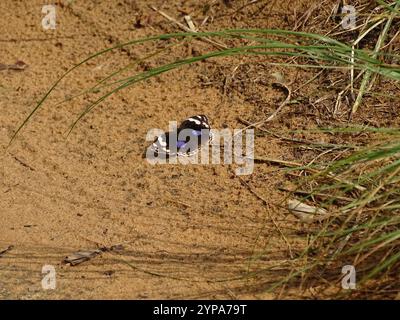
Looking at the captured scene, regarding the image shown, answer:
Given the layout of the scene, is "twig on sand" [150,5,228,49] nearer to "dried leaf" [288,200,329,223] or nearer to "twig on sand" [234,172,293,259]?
"twig on sand" [234,172,293,259]

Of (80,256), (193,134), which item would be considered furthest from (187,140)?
(80,256)

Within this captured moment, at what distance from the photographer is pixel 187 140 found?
3.73 metres

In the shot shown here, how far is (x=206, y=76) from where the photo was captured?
416 centimetres

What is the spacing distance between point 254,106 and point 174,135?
1.52 feet

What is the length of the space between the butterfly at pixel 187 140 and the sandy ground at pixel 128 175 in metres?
0.10

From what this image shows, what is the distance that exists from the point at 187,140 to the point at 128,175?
375mm

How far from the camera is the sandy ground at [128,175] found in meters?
2.92

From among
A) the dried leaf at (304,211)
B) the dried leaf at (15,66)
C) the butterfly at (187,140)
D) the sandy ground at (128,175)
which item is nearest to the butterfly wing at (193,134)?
the butterfly at (187,140)

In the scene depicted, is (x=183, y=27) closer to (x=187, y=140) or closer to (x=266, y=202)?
(x=187, y=140)

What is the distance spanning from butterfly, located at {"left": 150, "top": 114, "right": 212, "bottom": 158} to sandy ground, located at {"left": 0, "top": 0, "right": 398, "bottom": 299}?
0.10 meters

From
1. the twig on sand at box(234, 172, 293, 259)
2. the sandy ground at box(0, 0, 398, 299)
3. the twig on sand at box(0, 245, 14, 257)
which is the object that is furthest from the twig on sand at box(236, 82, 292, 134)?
the twig on sand at box(0, 245, 14, 257)

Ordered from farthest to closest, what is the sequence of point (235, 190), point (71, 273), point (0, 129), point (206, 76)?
point (206, 76), point (0, 129), point (235, 190), point (71, 273)

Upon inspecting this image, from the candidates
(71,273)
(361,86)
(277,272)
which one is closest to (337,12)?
(361,86)
